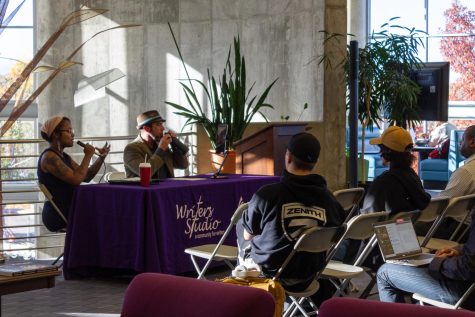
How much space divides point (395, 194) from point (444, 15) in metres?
12.6

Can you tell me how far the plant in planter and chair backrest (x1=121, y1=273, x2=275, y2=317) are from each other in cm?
815

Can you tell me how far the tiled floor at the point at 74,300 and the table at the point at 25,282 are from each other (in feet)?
5.74

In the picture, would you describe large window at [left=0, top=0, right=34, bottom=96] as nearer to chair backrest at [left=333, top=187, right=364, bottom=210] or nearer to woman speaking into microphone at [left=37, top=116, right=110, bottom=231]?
woman speaking into microphone at [left=37, top=116, right=110, bottom=231]

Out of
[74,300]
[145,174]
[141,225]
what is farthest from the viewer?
[145,174]

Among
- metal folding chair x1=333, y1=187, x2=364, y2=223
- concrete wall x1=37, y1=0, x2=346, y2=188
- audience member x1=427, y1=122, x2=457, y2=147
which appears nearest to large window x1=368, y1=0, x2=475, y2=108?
audience member x1=427, y1=122, x2=457, y2=147

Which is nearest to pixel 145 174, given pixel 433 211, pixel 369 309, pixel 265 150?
pixel 265 150

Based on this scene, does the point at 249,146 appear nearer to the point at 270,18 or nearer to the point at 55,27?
the point at 270,18

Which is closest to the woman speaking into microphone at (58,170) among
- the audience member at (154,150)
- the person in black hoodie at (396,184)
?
the audience member at (154,150)

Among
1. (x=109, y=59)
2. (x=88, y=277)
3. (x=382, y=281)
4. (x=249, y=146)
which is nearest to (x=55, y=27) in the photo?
(x=109, y=59)

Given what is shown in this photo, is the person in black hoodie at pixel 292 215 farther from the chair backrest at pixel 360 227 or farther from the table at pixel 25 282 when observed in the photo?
the table at pixel 25 282

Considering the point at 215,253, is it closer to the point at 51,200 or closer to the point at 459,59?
the point at 51,200

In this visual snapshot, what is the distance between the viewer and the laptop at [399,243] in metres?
4.66

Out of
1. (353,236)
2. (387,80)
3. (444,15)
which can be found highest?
(444,15)

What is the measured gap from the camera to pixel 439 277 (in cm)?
448
